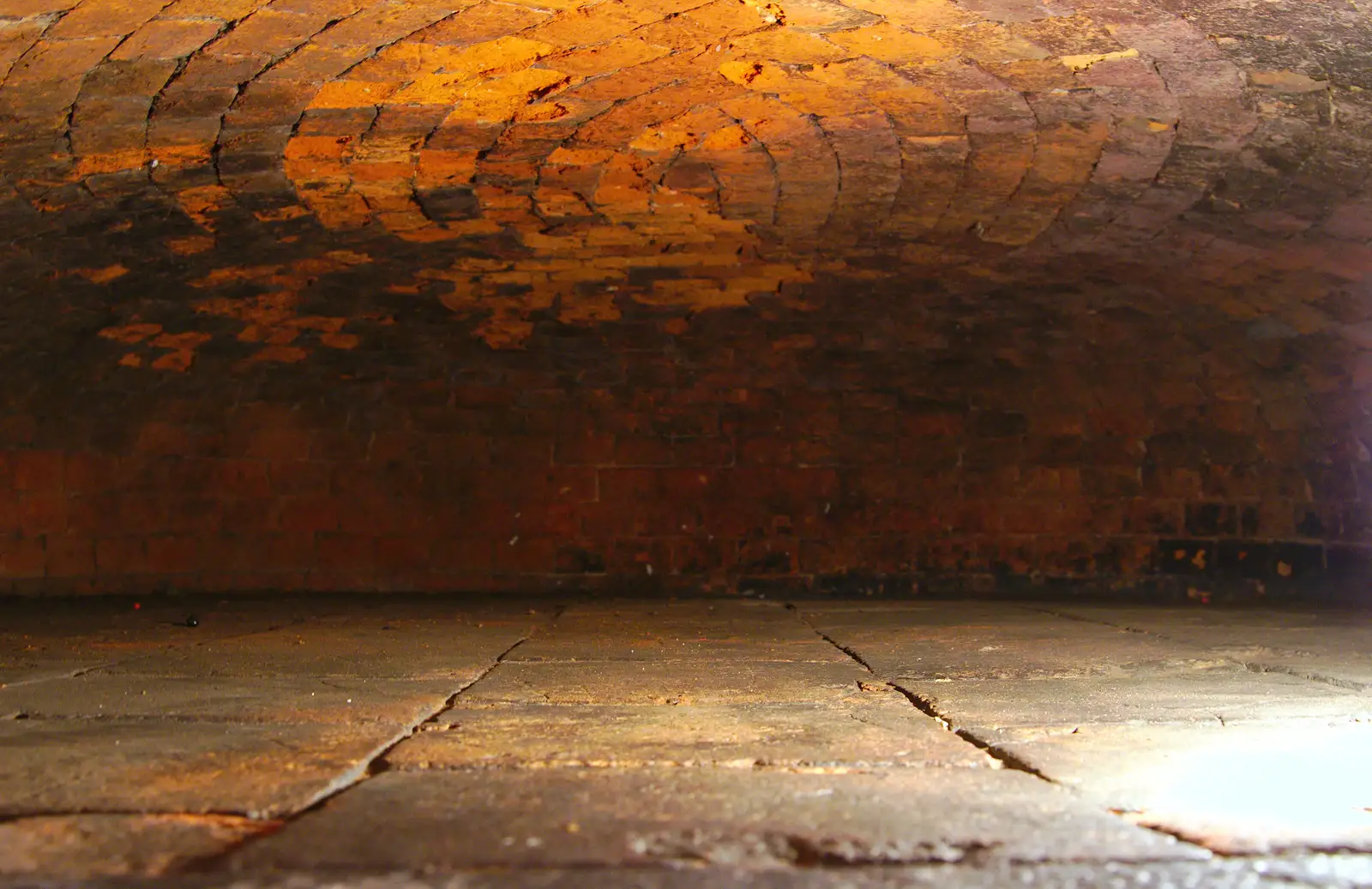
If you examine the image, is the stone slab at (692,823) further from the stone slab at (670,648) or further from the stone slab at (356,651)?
the stone slab at (670,648)

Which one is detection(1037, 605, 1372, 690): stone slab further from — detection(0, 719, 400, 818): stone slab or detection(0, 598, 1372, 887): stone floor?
detection(0, 719, 400, 818): stone slab

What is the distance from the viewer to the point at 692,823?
185 centimetres

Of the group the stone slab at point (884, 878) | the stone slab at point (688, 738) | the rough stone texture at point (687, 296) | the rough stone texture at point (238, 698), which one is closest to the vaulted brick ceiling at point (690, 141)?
the rough stone texture at point (687, 296)

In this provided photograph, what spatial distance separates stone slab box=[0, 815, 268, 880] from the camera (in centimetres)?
161

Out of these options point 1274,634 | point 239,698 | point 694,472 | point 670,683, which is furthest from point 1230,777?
point 694,472

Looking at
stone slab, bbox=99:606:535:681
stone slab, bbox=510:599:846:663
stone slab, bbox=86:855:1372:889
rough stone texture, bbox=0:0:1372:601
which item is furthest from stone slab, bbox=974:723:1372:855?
rough stone texture, bbox=0:0:1372:601

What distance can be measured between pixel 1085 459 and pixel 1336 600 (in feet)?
7.08

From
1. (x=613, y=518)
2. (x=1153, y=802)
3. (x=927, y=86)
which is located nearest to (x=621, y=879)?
(x=1153, y=802)

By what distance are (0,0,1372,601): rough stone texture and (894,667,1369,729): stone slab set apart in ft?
7.29

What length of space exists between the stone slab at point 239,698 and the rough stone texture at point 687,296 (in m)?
2.19

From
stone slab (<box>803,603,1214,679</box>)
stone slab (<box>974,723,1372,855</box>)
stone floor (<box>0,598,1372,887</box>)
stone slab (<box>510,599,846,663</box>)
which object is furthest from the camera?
stone slab (<box>510,599,846,663</box>)

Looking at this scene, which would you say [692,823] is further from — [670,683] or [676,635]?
[676,635]

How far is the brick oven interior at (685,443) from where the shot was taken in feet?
6.62

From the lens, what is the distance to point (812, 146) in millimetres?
4961
